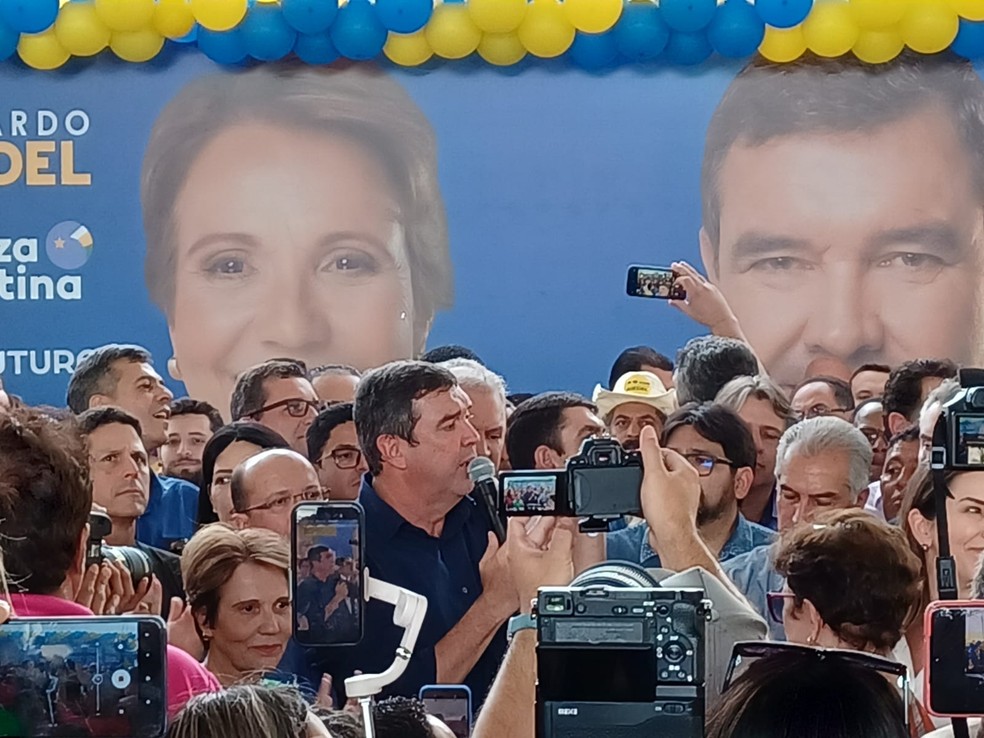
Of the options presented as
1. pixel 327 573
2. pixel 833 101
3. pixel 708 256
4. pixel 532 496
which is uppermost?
pixel 833 101

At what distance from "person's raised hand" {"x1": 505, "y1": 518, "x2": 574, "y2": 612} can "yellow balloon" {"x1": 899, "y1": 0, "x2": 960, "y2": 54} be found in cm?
178

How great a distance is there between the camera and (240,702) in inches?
57.4

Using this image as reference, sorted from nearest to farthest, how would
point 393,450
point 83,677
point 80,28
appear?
point 83,677
point 393,450
point 80,28

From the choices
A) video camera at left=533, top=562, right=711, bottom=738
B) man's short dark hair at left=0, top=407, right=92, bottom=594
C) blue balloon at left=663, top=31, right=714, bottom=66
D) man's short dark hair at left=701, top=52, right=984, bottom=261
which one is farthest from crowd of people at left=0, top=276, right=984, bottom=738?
blue balloon at left=663, top=31, right=714, bottom=66

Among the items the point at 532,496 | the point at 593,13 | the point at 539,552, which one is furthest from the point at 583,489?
the point at 593,13

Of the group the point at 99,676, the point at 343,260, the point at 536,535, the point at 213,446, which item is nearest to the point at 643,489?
the point at 536,535

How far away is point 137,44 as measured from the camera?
3713 millimetres

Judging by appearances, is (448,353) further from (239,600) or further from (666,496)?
(666,496)

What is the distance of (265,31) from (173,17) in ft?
0.72

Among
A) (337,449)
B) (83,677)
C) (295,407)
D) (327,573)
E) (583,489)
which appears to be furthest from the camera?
(295,407)

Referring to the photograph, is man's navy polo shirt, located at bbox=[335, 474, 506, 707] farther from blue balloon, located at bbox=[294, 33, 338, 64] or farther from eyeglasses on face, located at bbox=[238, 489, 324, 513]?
blue balloon, located at bbox=[294, 33, 338, 64]

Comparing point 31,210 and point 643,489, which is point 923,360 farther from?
point 31,210

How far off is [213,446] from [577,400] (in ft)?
2.62

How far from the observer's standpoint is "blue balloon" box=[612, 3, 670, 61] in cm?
369
